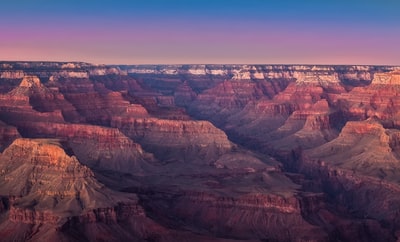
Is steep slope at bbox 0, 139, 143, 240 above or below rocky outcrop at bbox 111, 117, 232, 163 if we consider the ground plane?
above

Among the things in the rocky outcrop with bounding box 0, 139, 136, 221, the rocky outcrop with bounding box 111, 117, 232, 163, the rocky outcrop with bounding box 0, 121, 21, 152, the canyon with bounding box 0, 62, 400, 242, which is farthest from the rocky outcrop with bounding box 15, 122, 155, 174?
the rocky outcrop with bounding box 0, 139, 136, 221

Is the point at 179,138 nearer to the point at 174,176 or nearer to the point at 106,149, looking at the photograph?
the point at 106,149

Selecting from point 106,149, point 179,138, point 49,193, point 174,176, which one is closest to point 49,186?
point 49,193

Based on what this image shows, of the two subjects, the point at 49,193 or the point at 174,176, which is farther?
the point at 174,176

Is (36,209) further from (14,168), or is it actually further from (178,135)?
(178,135)

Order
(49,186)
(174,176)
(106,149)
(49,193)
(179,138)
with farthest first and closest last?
1. (179,138)
2. (106,149)
3. (174,176)
4. (49,186)
5. (49,193)

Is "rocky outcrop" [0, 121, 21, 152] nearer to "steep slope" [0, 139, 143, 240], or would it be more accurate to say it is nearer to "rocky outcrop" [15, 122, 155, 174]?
"rocky outcrop" [15, 122, 155, 174]

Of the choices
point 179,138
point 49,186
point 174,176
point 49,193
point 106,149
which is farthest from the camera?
point 179,138

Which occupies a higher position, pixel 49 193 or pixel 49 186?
pixel 49 186

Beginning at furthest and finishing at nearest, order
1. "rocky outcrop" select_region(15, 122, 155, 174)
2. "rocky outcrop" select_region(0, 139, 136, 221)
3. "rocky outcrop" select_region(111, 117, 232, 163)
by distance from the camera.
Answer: "rocky outcrop" select_region(111, 117, 232, 163) → "rocky outcrop" select_region(15, 122, 155, 174) → "rocky outcrop" select_region(0, 139, 136, 221)
